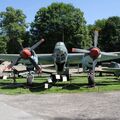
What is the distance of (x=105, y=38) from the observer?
101 m

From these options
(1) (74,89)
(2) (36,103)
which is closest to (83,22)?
(1) (74,89)

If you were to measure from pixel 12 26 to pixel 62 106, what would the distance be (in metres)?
89.3

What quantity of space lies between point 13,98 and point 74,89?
606 cm

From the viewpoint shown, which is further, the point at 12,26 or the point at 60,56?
the point at 12,26

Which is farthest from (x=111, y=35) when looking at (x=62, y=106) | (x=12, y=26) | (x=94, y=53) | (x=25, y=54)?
(x=62, y=106)

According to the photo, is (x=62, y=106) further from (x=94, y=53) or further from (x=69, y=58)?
(x=69, y=58)

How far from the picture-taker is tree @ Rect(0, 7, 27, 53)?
106 metres

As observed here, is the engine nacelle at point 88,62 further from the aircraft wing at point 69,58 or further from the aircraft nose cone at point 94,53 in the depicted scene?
the aircraft wing at point 69,58

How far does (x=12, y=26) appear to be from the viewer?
108 meters

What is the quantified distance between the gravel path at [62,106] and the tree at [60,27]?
6164 cm

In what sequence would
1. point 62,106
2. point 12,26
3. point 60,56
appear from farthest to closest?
point 12,26 < point 60,56 < point 62,106

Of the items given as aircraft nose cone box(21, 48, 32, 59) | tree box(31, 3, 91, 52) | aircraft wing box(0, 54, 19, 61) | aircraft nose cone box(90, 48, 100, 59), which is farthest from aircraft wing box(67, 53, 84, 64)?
tree box(31, 3, 91, 52)

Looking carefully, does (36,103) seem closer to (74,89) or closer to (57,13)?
(74,89)

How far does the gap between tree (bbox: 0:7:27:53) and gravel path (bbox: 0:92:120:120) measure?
267 ft
